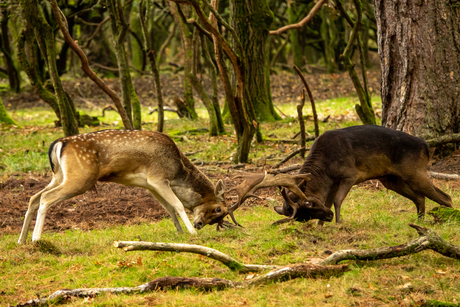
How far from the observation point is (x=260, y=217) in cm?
806

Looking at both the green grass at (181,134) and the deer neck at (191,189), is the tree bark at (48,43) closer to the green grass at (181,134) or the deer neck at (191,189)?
the green grass at (181,134)

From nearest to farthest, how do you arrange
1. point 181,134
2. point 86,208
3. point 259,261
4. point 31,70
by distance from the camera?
1. point 259,261
2. point 86,208
3. point 31,70
4. point 181,134

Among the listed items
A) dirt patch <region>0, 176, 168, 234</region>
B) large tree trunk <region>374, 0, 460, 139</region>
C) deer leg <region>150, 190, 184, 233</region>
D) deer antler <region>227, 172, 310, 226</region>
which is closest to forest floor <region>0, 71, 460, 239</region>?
dirt patch <region>0, 176, 168, 234</region>

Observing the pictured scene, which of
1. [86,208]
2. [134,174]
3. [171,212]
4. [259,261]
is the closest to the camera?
[259,261]

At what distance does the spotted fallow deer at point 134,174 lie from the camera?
23.5 feet

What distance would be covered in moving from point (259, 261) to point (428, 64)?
5617 mm

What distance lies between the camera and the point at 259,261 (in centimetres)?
583

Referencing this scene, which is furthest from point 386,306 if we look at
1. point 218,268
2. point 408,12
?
point 408,12

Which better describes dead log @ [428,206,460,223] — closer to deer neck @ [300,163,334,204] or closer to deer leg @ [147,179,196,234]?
deer neck @ [300,163,334,204]

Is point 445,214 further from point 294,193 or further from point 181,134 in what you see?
point 181,134

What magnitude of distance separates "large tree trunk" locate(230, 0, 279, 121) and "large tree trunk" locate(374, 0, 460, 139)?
4750 mm

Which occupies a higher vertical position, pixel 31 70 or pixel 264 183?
pixel 31 70

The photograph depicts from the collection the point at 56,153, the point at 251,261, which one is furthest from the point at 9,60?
the point at 251,261

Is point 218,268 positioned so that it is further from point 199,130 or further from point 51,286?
point 199,130
